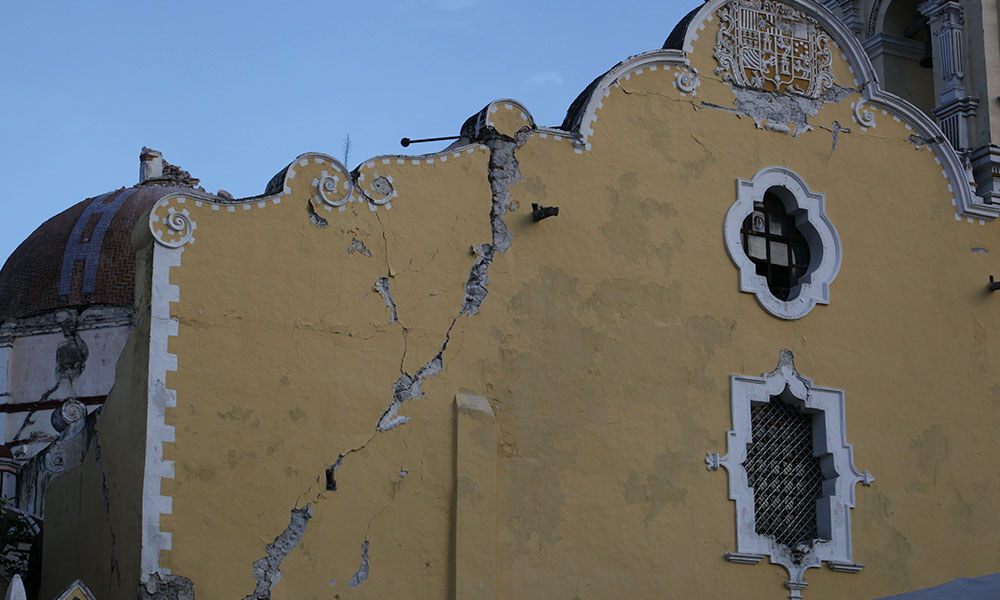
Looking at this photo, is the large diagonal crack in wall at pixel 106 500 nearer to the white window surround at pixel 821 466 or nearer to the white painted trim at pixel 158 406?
the white painted trim at pixel 158 406

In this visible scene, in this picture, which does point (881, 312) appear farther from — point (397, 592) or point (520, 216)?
point (397, 592)

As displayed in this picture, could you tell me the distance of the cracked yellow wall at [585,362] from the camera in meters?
12.0

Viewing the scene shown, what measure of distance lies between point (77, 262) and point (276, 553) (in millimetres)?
12521

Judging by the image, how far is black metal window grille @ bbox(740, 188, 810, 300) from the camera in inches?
581

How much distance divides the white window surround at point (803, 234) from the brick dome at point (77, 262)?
425 inches

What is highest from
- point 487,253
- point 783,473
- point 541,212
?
point 541,212

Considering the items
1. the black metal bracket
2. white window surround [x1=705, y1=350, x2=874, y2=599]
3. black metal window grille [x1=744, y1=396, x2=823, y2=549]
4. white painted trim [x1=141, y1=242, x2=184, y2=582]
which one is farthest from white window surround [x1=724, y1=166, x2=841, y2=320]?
white painted trim [x1=141, y1=242, x2=184, y2=582]

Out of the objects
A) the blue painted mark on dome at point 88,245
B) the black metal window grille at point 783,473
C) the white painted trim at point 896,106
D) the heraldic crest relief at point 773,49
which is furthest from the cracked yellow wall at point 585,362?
the blue painted mark on dome at point 88,245

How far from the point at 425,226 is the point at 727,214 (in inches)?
122

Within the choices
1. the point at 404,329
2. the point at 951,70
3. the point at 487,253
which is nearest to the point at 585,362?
the point at 487,253

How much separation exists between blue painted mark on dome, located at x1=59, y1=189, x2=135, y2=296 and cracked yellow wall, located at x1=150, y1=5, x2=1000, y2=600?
11163mm

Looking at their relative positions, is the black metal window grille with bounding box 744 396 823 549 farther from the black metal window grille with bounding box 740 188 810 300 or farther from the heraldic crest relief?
the heraldic crest relief

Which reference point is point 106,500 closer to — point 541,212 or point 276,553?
point 276,553

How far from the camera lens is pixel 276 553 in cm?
1183
